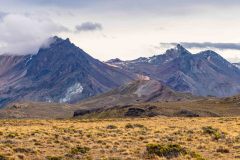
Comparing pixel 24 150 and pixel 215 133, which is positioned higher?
pixel 24 150

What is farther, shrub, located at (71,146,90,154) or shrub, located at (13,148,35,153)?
shrub, located at (13,148,35,153)

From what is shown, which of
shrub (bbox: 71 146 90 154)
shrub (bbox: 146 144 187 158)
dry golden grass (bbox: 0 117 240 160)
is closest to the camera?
shrub (bbox: 146 144 187 158)

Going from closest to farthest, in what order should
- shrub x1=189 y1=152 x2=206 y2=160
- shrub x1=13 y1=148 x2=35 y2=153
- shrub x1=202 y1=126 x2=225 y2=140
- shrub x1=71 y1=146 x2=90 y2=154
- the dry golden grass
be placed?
shrub x1=189 y1=152 x2=206 y2=160, the dry golden grass, shrub x1=71 y1=146 x2=90 y2=154, shrub x1=13 y1=148 x2=35 y2=153, shrub x1=202 y1=126 x2=225 y2=140

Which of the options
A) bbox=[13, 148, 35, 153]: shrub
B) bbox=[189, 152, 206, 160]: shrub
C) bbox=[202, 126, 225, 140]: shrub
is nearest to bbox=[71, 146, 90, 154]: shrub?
bbox=[13, 148, 35, 153]: shrub

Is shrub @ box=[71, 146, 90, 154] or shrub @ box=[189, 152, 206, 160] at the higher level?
A: shrub @ box=[71, 146, 90, 154]

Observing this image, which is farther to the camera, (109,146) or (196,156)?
(109,146)

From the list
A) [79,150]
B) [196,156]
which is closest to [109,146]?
[79,150]

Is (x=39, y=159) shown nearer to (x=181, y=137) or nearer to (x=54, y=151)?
(x=54, y=151)

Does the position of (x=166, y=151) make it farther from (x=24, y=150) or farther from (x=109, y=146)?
(x=24, y=150)

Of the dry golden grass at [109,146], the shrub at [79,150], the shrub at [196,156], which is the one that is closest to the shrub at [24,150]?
the dry golden grass at [109,146]

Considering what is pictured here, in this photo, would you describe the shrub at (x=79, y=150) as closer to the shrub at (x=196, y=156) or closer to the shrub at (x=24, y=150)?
the shrub at (x=24, y=150)

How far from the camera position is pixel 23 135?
5116 centimetres

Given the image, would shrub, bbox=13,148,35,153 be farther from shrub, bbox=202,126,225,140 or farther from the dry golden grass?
shrub, bbox=202,126,225,140

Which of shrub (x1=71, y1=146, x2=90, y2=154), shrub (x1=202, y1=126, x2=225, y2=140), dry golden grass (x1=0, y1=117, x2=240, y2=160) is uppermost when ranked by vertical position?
shrub (x1=71, y1=146, x2=90, y2=154)
